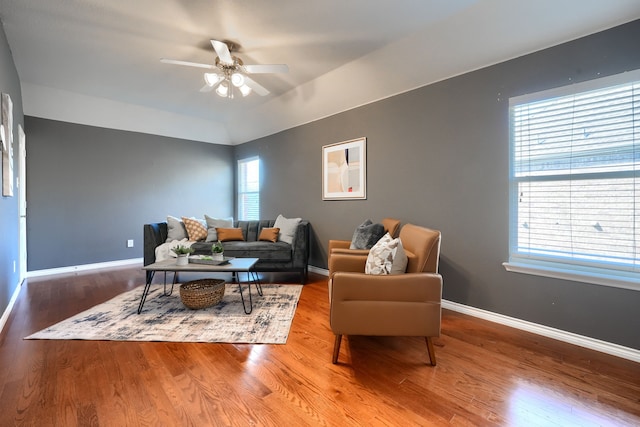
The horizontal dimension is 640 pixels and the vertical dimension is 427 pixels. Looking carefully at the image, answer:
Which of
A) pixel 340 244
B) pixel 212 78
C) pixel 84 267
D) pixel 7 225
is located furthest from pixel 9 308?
pixel 340 244

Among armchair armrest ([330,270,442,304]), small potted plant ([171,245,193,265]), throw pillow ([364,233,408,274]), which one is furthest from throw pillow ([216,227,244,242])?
armchair armrest ([330,270,442,304])

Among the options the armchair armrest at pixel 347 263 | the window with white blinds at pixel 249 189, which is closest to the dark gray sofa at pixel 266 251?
the armchair armrest at pixel 347 263

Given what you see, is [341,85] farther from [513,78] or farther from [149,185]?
[149,185]

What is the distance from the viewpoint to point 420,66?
301 cm

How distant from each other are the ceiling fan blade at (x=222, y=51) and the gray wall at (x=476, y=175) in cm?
183

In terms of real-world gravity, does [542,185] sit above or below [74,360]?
above

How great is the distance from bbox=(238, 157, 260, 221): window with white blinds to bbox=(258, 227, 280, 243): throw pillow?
153 cm

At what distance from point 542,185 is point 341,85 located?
254cm

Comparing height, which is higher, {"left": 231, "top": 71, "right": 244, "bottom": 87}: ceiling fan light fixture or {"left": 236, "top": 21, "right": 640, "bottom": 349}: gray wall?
{"left": 231, "top": 71, "right": 244, "bottom": 87}: ceiling fan light fixture

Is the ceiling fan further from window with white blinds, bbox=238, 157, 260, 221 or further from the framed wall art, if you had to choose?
window with white blinds, bbox=238, 157, 260, 221

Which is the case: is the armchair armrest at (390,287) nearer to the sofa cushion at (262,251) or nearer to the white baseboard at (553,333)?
the white baseboard at (553,333)

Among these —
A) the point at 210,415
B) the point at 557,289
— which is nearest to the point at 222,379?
the point at 210,415

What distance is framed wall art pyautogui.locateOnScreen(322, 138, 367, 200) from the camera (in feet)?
12.8

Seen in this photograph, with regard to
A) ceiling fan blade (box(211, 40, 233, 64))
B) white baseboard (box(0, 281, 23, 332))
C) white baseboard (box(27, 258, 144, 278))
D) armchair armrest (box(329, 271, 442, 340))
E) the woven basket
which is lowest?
white baseboard (box(0, 281, 23, 332))
